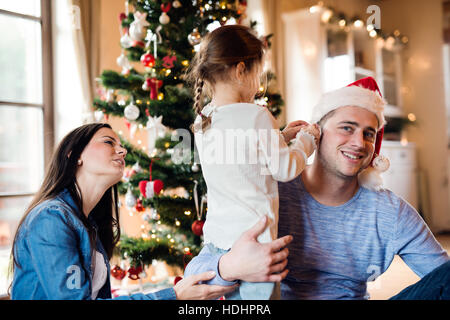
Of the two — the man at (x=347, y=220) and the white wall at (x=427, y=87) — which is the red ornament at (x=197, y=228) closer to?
the man at (x=347, y=220)

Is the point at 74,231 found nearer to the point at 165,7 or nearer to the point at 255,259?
the point at 255,259

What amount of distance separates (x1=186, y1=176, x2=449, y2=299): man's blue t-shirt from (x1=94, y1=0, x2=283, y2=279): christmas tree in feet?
2.56

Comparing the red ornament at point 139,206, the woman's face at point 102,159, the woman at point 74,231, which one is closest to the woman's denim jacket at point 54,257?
the woman at point 74,231

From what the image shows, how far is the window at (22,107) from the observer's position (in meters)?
2.66

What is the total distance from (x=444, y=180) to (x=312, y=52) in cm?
230

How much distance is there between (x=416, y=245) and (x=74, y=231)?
3.05ft

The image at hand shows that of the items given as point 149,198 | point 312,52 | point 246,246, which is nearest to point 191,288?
point 246,246

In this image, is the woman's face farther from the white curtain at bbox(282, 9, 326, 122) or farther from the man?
the white curtain at bbox(282, 9, 326, 122)

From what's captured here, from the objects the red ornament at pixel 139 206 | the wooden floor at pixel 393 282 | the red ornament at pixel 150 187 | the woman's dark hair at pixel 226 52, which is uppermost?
the woman's dark hair at pixel 226 52

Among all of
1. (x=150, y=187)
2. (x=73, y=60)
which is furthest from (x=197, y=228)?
(x=73, y=60)

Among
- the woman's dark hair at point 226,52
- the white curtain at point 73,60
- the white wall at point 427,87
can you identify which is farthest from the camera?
the white wall at point 427,87

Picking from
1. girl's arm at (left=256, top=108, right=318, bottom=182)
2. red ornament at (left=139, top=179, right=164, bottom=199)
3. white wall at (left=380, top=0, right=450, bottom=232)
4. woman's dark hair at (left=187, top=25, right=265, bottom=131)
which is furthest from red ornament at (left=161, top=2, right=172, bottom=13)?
white wall at (left=380, top=0, right=450, bottom=232)

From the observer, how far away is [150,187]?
75.3 inches

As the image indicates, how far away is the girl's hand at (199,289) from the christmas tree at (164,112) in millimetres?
880
